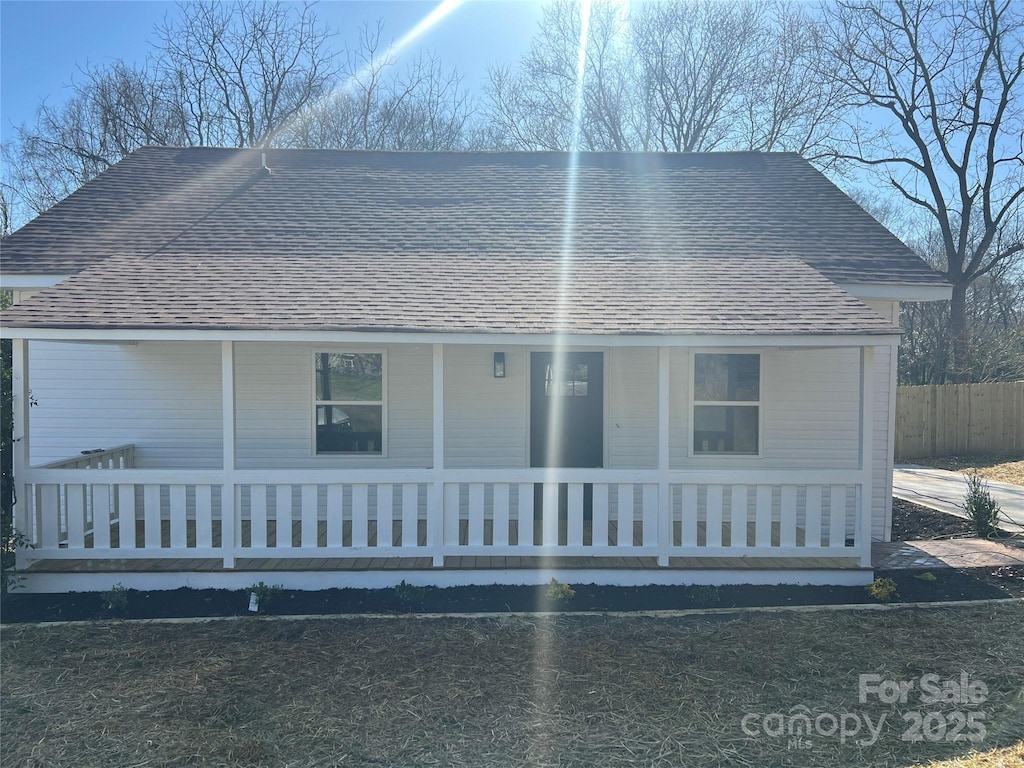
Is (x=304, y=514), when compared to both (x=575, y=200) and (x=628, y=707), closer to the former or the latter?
(x=628, y=707)

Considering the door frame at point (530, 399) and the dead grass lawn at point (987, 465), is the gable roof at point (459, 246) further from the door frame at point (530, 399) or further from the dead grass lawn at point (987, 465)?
the dead grass lawn at point (987, 465)

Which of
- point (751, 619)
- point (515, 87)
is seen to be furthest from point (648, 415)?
point (515, 87)

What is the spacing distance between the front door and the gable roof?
1.22 meters

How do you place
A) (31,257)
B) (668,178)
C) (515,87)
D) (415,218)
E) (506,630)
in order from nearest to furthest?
(506,630) < (31,257) < (415,218) < (668,178) < (515,87)

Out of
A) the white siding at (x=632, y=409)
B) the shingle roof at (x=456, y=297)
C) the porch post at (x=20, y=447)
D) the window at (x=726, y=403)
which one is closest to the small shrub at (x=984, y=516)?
the window at (x=726, y=403)

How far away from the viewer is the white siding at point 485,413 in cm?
771

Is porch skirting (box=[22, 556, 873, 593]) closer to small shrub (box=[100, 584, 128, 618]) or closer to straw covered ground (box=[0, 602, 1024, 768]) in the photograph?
small shrub (box=[100, 584, 128, 618])

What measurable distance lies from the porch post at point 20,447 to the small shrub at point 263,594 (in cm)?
218

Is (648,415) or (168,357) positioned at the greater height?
(168,357)

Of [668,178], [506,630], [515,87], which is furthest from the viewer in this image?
[515,87]

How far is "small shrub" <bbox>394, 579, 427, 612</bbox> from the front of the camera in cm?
550

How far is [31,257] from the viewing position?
738 cm

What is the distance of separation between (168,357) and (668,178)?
759 cm

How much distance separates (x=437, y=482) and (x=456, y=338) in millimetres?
1377
